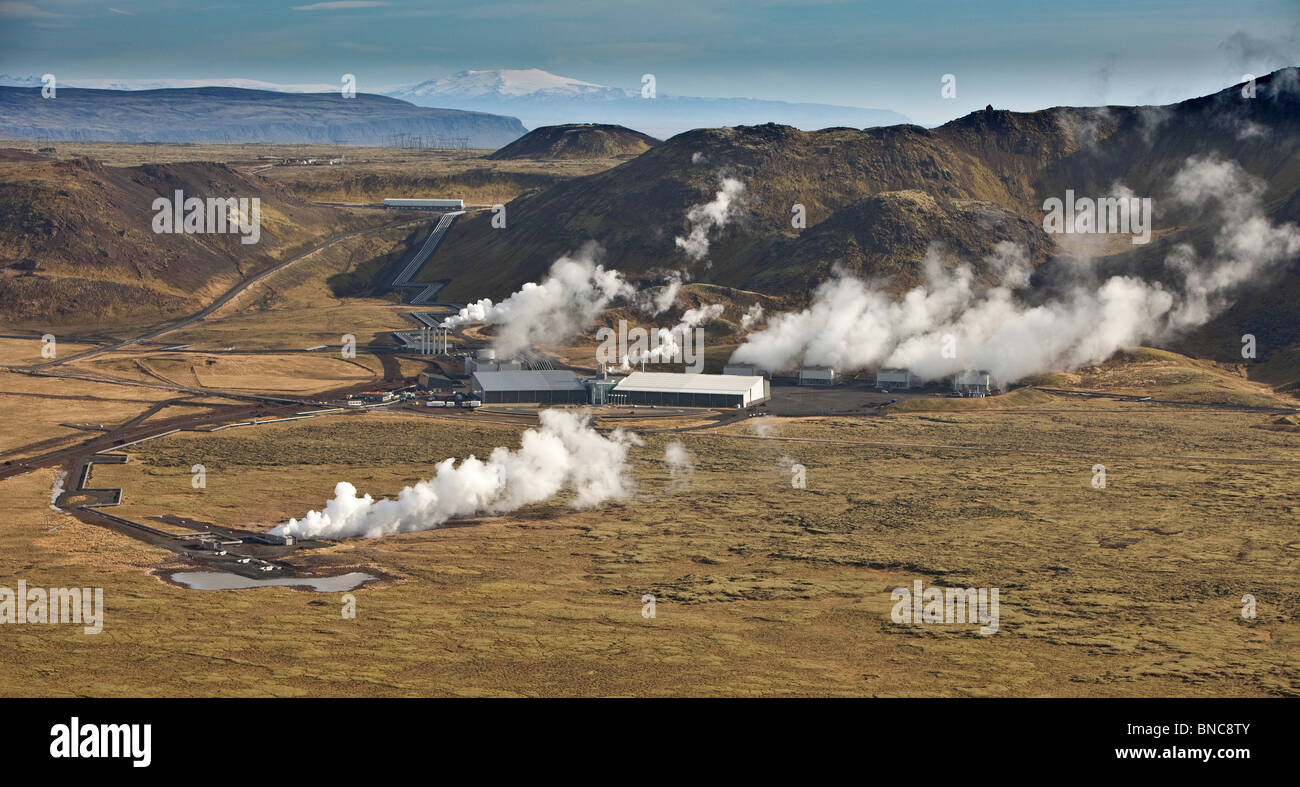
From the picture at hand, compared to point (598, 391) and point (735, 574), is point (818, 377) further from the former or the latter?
point (735, 574)

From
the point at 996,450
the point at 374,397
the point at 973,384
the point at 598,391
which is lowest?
the point at 996,450

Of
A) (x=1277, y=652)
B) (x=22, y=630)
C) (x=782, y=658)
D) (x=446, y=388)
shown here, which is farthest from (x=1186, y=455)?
(x=22, y=630)

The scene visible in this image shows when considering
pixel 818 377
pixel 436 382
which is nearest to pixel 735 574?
pixel 818 377

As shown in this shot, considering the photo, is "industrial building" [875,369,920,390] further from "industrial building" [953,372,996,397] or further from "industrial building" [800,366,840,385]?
"industrial building" [800,366,840,385]

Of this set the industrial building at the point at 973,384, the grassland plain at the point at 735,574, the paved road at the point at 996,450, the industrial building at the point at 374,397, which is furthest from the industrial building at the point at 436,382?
the industrial building at the point at 973,384

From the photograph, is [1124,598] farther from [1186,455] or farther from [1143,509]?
[1186,455]

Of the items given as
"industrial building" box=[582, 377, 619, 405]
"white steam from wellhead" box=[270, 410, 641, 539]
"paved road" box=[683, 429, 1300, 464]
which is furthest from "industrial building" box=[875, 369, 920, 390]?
"white steam from wellhead" box=[270, 410, 641, 539]

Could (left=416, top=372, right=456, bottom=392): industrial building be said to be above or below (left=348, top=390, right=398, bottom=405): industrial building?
above
